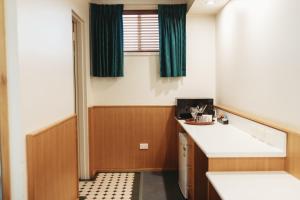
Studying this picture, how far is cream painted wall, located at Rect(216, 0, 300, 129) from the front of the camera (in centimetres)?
220

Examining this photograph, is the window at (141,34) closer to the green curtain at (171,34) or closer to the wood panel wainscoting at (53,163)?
the green curtain at (171,34)

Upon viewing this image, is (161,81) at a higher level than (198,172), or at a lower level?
higher

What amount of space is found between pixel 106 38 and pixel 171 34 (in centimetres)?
94

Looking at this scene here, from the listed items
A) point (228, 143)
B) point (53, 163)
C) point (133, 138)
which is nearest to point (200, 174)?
point (228, 143)

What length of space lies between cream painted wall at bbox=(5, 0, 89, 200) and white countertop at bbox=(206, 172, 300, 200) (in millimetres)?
1312

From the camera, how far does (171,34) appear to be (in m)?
4.35

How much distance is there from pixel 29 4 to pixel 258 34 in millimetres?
1985

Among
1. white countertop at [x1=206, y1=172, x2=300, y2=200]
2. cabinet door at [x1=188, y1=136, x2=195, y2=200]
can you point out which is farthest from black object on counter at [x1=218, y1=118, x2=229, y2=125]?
white countertop at [x1=206, y1=172, x2=300, y2=200]

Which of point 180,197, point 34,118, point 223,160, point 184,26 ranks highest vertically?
point 184,26

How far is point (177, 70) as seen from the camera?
14.4 ft

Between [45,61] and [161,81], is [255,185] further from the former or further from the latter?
[161,81]

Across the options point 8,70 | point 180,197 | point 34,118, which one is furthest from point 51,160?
point 180,197

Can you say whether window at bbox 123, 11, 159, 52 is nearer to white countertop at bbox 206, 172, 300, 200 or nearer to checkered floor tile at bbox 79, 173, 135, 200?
checkered floor tile at bbox 79, 173, 135, 200

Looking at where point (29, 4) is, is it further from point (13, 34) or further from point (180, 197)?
point (180, 197)
